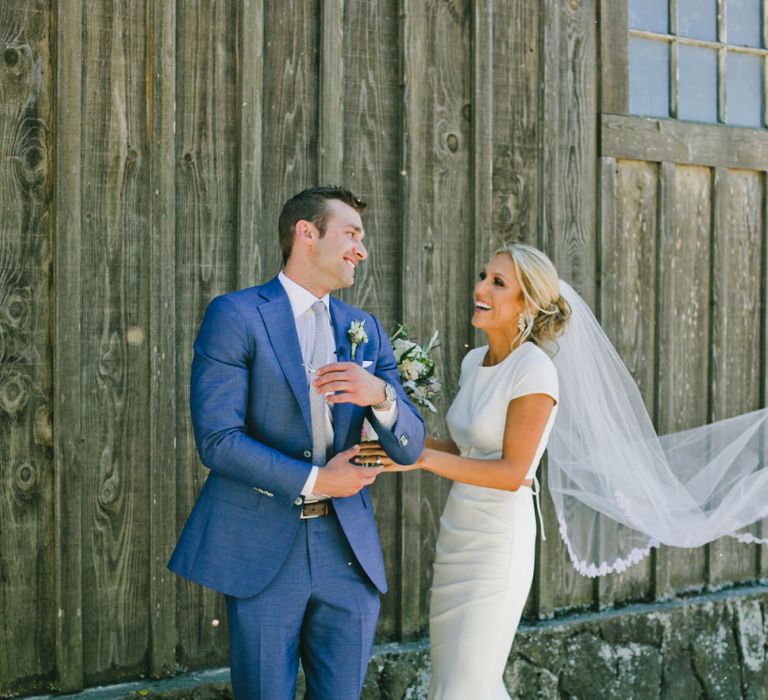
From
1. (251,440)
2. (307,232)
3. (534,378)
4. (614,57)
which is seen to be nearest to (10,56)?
(307,232)

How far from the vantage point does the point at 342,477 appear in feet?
10.7

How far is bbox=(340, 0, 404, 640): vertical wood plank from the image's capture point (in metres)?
4.92

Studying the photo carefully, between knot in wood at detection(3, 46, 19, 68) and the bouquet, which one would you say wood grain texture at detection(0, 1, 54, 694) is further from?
the bouquet

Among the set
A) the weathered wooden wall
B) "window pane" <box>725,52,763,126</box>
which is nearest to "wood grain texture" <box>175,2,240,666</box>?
the weathered wooden wall

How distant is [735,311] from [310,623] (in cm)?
364

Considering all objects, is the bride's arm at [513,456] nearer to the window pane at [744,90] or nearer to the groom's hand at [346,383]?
the groom's hand at [346,383]

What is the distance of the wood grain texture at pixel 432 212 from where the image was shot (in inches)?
199

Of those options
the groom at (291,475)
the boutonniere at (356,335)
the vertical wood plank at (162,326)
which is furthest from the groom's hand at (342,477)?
the vertical wood plank at (162,326)

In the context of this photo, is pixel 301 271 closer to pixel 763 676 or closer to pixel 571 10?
pixel 571 10

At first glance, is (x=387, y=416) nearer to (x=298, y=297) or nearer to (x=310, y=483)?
(x=310, y=483)

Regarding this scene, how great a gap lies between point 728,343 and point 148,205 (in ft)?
11.1

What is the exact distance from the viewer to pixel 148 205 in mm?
4398

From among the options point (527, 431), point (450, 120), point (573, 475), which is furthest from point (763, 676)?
point (450, 120)

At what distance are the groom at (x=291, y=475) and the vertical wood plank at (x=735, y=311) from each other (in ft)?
10.2
